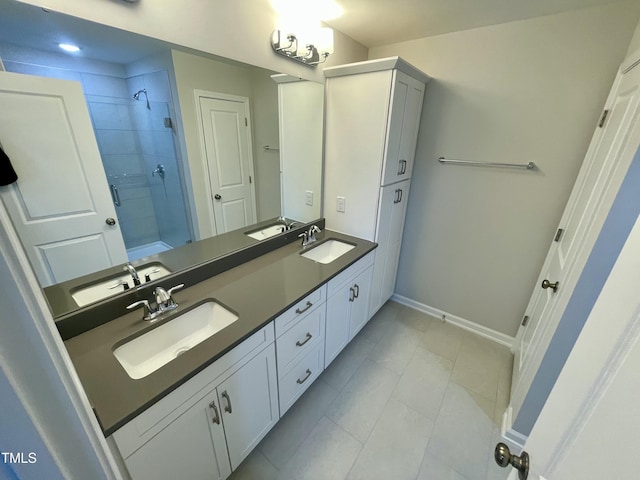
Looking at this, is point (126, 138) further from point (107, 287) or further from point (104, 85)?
point (107, 287)

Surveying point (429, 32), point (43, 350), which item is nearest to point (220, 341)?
point (43, 350)

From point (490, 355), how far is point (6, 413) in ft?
8.68

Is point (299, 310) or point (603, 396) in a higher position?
point (603, 396)

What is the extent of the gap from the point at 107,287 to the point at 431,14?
7.56 ft

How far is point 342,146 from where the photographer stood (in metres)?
2.02

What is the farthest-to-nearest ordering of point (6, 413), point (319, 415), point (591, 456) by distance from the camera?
point (319, 415) < point (591, 456) < point (6, 413)

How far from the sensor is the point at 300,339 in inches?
57.7

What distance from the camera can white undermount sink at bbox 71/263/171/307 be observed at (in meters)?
1.08

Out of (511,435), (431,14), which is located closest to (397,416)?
(511,435)

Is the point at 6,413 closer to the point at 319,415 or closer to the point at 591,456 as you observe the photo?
the point at 591,456

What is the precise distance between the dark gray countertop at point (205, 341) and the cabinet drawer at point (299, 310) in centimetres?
5

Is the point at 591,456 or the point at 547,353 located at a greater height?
the point at 591,456

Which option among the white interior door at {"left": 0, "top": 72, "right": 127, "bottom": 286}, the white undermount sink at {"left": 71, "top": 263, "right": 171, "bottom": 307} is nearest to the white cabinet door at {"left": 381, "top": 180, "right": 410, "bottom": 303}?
the white undermount sink at {"left": 71, "top": 263, "right": 171, "bottom": 307}

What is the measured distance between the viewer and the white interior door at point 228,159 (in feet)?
4.56
